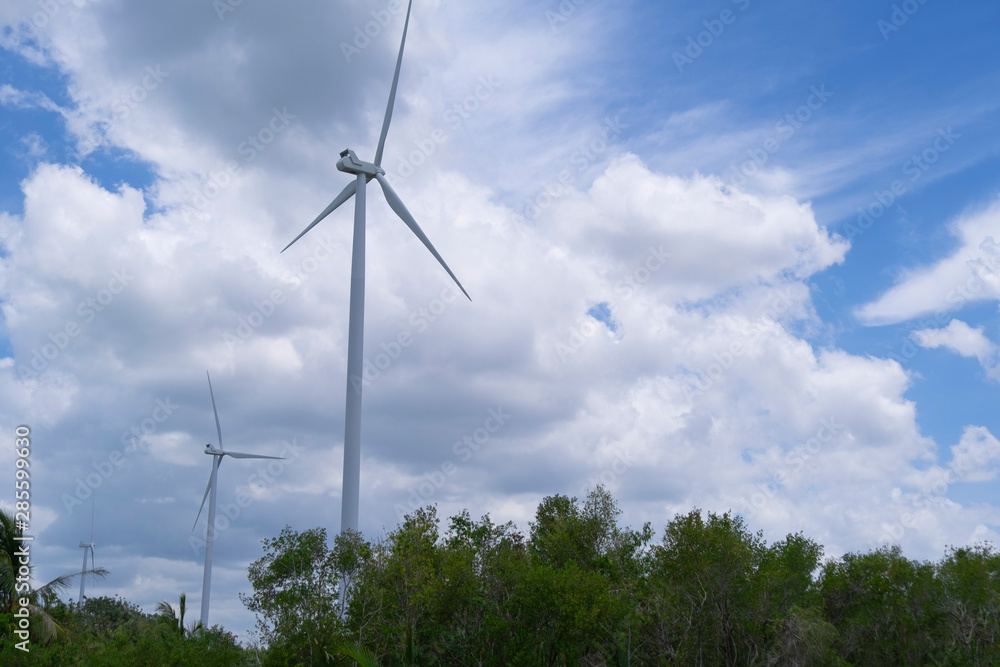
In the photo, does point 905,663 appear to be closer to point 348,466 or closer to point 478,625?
point 478,625

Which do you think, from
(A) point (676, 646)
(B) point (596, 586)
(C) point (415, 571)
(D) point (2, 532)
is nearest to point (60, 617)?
(D) point (2, 532)

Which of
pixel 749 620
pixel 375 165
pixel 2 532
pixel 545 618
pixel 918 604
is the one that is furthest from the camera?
pixel 918 604

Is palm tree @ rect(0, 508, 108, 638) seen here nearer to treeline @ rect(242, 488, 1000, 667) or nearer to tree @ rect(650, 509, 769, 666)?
treeline @ rect(242, 488, 1000, 667)

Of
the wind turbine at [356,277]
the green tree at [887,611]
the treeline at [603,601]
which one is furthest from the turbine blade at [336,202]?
the green tree at [887,611]

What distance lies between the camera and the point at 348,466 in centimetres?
4016

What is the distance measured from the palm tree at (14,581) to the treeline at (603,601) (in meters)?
7.14

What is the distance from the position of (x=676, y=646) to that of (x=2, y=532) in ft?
104

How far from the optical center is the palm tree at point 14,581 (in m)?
28.3

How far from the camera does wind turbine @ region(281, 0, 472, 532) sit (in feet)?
131

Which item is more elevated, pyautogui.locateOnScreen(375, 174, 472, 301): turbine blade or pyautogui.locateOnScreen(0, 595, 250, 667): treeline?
pyautogui.locateOnScreen(375, 174, 472, 301): turbine blade

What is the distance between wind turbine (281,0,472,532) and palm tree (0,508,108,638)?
12116 mm

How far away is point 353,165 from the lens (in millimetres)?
49438

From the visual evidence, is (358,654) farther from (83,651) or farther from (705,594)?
(705,594)

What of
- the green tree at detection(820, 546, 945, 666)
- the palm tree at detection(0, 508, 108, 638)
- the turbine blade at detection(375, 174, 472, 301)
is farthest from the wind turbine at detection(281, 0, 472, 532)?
the green tree at detection(820, 546, 945, 666)
